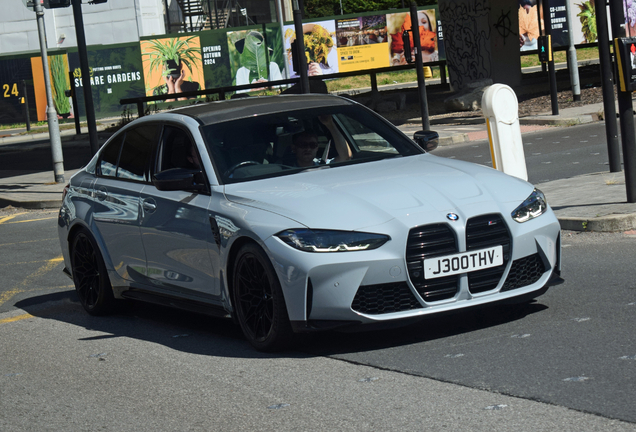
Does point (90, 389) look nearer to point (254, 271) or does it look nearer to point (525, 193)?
point (254, 271)

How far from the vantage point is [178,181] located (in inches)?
243

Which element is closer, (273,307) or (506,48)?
(273,307)

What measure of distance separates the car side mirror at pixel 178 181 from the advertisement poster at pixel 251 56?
39.5 metres

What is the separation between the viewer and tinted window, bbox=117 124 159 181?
7039 millimetres

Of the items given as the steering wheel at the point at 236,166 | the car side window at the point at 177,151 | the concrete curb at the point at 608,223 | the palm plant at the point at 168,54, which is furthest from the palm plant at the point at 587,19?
the steering wheel at the point at 236,166

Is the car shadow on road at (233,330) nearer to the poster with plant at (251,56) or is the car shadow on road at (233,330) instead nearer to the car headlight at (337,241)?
the car headlight at (337,241)

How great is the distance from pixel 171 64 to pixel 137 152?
3882cm

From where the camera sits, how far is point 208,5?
179 ft

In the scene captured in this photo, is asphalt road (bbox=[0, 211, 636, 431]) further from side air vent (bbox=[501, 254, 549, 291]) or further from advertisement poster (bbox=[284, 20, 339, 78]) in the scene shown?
advertisement poster (bbox=[284, 20, 339, 78])

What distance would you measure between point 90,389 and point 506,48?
29.4 metres

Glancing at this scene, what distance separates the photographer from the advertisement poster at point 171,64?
44.8m

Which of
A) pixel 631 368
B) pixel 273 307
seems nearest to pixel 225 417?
pixel 273 307

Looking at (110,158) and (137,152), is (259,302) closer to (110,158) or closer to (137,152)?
(137,152)

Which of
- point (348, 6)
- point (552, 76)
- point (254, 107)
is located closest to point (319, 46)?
point (552, 76)
